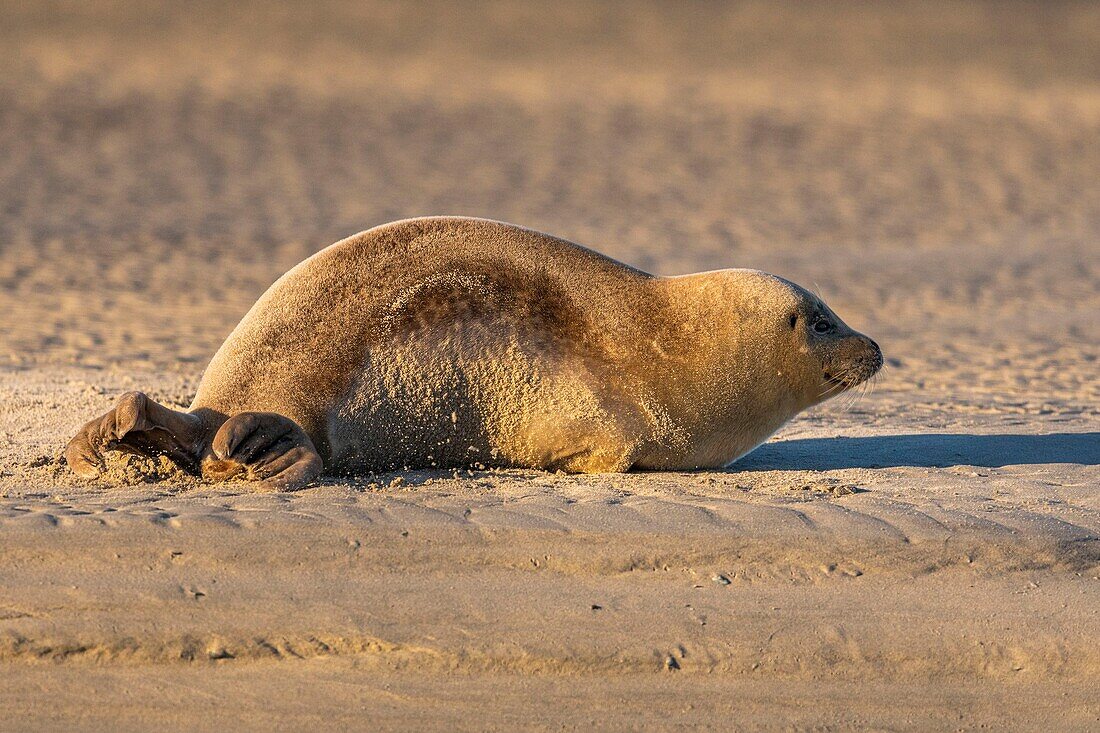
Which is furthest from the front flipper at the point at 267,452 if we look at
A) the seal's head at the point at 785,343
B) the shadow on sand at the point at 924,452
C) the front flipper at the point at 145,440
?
the shadow on sand at the point at 924,452

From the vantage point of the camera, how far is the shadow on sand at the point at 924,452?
6.67m

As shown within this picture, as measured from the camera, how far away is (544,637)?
4691mm

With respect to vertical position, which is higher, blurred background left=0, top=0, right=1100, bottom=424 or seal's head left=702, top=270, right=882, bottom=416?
blurred background left=0, top=0, right=1100, bottom=424

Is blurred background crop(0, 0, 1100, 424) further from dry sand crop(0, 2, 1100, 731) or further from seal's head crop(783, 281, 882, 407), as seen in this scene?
seal's head crop(783, 281, 882, 407)

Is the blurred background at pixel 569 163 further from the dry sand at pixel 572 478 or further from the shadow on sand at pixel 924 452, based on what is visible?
the shadow on sand at pixel 924 452

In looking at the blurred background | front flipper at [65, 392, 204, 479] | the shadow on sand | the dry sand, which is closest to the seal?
front flipper at [65, 392, 204, 479]

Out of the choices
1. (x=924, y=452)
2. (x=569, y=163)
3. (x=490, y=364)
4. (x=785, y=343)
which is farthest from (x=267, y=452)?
(x=569, y=163)

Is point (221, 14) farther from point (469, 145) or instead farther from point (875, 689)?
point (875, 689)

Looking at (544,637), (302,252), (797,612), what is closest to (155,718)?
(544,637)

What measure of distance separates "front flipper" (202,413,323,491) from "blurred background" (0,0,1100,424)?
4.54m

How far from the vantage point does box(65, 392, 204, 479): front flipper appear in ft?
18.0

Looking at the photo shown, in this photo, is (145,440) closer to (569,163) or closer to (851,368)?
(851,368)

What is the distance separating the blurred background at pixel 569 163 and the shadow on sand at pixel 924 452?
1258 millimetres

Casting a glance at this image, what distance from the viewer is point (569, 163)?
71.3 ft
